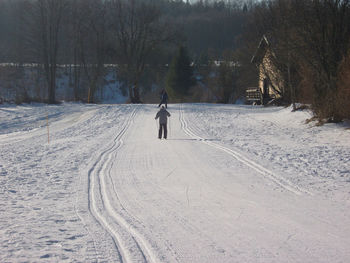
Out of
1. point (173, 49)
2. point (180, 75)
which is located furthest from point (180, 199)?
point (173, 49)

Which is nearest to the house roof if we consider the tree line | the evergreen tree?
the tree line

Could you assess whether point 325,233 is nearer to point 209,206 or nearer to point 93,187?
point 209,206

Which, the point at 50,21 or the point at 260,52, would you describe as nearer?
the point at 260,52

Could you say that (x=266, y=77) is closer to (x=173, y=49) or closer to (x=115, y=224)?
(x=115, y=224)

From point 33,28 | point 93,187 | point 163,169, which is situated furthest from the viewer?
point 33,28

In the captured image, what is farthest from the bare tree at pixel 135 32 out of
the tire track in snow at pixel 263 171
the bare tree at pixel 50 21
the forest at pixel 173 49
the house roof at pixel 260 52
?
the tire track in snow at pixel 263 171

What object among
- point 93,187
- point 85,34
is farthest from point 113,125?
point 85,34

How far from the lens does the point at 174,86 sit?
2454 inches

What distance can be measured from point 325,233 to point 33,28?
156 ft

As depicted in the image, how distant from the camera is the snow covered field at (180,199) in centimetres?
509

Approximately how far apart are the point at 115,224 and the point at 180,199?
1.96 m

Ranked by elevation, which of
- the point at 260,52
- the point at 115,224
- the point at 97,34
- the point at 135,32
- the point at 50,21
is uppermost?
the point at 50,21

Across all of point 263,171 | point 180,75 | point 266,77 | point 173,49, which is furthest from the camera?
point 173,49

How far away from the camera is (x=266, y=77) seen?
35.5m
